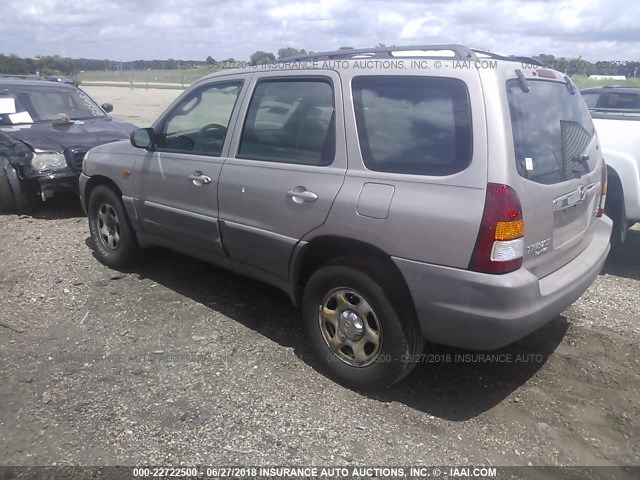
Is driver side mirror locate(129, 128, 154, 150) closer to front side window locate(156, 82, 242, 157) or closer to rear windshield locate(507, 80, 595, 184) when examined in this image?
front side window locate(156, 82, 242, 157)

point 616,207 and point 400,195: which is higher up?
point 400,195

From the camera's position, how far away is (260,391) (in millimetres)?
3408

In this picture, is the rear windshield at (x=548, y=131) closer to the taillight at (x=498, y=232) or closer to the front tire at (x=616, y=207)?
the taillight at (x=498, y=232)

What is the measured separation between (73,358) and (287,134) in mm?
2059

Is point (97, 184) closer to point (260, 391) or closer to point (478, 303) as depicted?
point (260, 391)

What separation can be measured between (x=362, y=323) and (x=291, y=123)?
4.45ft

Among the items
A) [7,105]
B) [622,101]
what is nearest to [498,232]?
[622,101]

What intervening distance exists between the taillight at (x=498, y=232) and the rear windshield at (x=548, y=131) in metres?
0.21

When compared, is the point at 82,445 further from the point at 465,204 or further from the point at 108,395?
the point at 465,204

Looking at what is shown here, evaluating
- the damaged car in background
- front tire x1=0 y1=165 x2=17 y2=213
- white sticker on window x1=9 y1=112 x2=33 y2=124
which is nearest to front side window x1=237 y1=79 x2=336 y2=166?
the damaged car in background

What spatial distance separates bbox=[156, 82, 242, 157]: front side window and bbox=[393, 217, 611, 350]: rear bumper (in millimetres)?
1835

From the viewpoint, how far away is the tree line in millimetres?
5535

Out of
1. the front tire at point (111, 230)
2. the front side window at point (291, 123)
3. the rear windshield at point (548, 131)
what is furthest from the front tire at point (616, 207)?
the front tire at point (111, 230)

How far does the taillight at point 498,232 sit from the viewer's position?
2.74 m
